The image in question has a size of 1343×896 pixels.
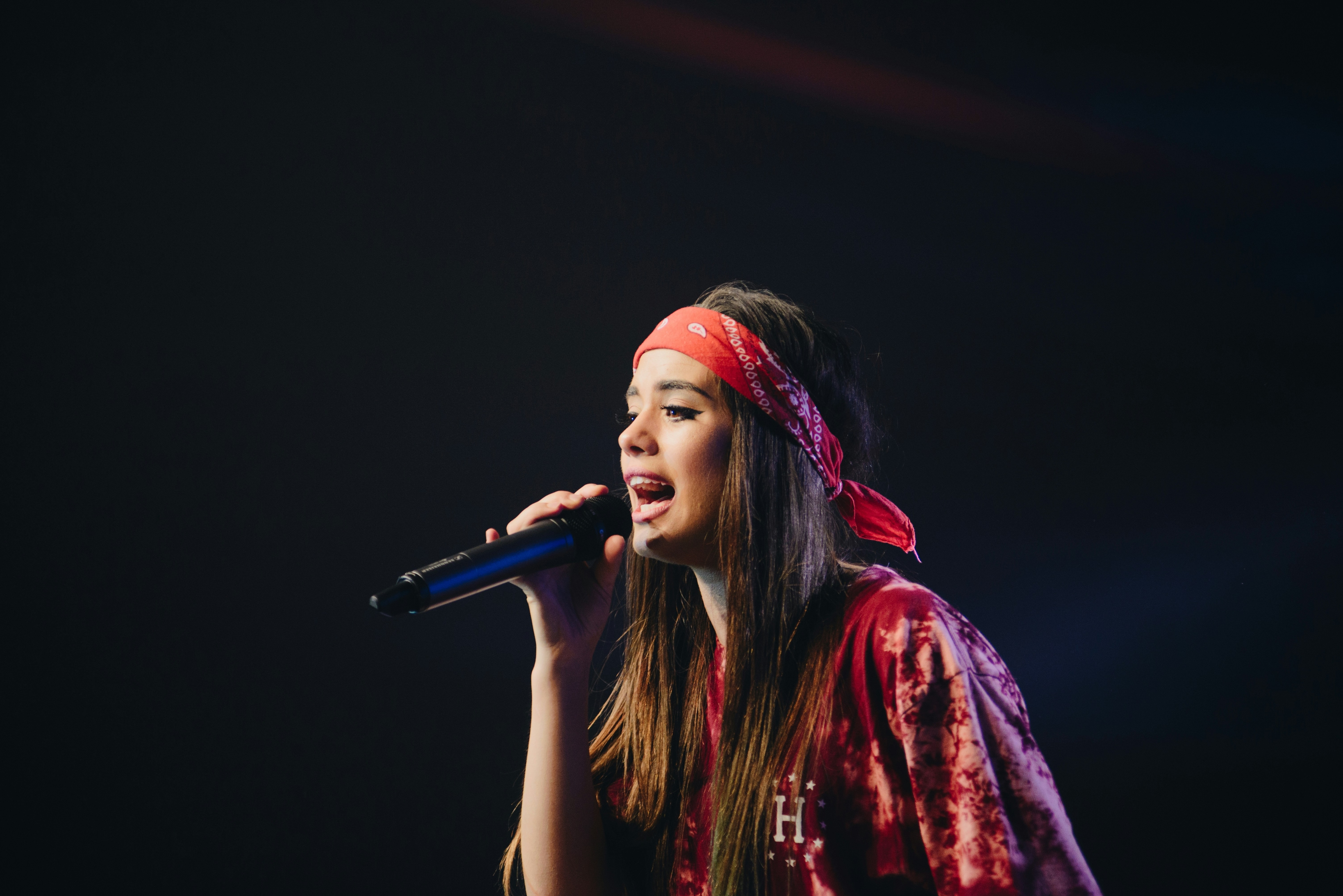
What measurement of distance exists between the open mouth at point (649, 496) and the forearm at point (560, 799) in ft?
0.89

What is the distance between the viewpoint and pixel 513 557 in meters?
0.99

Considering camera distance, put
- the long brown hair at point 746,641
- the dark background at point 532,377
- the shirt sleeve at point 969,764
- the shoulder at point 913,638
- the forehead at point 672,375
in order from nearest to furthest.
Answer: the shirt sleeve at point 969,764 → the shoulder at point 913,638 → the long brown hair at point 746,641 → the forehead at point 672,375 → the dark background at point 532,377

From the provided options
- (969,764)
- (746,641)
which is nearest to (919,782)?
(969,764)

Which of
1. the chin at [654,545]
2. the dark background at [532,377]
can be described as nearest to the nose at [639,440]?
the chin at [654,545]

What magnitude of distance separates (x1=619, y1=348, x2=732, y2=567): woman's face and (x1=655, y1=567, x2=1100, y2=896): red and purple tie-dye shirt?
0.75ft

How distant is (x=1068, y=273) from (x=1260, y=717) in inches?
36.7

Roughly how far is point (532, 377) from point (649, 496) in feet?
2.66

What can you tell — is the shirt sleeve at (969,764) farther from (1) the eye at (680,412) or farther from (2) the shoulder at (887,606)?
(1) the eye at (680,412)

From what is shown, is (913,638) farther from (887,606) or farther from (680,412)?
(680,412)

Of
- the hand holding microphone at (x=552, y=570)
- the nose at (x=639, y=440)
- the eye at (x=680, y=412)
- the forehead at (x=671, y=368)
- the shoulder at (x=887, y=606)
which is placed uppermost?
the forehead at (x=671, y=368)

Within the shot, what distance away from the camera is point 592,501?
114 cm

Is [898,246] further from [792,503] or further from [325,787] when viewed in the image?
[325,787]

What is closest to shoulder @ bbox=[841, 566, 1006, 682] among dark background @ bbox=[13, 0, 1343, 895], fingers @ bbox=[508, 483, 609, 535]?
fingers @ bbox=[508, 483, 609, 535]

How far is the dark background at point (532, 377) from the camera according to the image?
1600 mm
